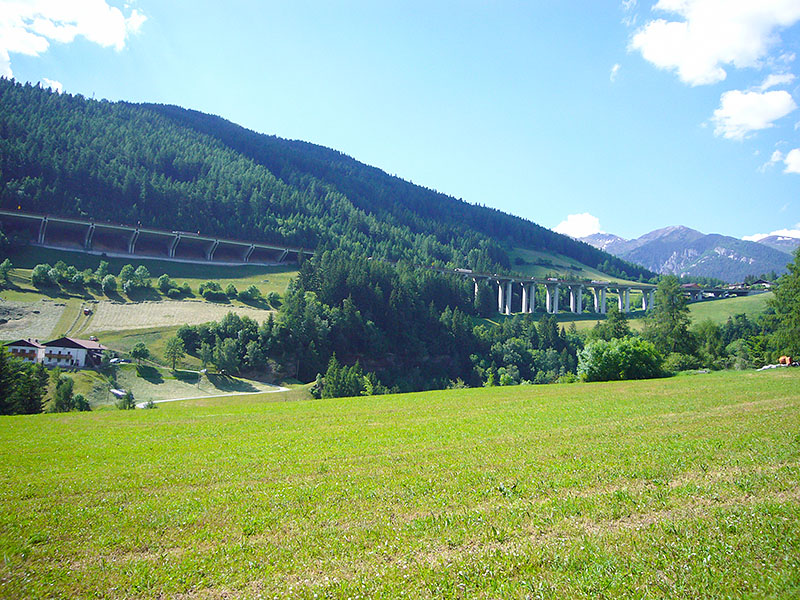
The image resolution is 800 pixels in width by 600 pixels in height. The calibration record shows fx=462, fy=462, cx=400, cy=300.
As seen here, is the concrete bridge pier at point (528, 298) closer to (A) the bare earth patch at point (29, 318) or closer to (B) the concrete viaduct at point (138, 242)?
(B) the concrete viaduct at point (138, 242)

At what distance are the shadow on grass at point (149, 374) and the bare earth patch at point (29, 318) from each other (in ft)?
71.1

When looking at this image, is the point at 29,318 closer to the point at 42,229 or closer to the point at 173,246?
the point at 42,229

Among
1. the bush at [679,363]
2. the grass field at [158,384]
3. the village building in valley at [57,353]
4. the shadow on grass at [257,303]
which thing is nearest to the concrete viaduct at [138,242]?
the shadow on grass at [257,303]

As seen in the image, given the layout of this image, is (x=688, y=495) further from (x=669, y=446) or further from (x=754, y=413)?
(x=754, y=413)

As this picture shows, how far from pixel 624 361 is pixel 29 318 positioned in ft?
320

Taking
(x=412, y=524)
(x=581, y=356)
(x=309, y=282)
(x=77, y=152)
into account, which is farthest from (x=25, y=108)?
(x=412, y=524)

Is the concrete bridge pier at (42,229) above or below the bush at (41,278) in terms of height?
above

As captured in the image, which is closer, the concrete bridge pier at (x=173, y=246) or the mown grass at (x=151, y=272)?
the mown grass at (x=151, y=272)

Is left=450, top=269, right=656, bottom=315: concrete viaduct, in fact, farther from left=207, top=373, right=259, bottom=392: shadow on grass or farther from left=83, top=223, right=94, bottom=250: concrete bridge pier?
left=83, top=223, right=94, bottom=250: concrete bridge pier

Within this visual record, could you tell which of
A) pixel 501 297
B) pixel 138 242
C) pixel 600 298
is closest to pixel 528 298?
pixel 501 297

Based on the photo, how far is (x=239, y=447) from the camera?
17.4 m

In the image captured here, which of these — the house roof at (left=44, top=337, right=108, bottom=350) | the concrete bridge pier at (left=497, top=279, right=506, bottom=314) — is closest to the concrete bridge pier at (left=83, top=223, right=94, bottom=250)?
the house roof at (left=44, top=337, right=108, bottom=350)

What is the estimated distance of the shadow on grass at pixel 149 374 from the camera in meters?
68.9

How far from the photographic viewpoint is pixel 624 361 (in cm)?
4644
